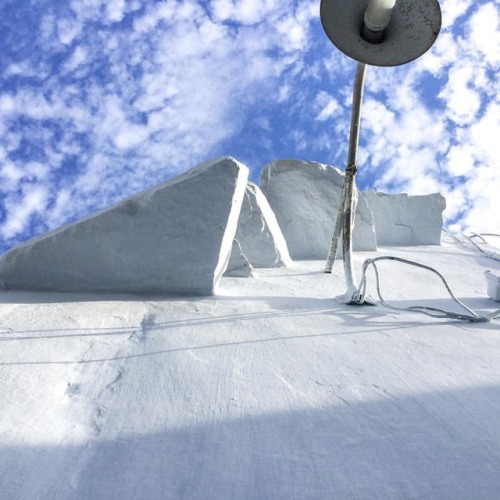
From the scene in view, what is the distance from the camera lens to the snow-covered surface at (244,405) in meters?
0.60

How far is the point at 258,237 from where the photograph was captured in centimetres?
296

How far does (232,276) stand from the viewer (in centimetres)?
237

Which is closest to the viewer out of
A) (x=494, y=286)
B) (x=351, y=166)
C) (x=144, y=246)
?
(x=144, y=246)

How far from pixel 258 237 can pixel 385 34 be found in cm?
157

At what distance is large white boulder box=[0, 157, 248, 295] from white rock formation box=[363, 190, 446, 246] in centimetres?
333

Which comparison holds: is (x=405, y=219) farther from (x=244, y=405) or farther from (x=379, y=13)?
(x=244, y=405)

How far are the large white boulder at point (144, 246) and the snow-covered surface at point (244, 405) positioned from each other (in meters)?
0.27

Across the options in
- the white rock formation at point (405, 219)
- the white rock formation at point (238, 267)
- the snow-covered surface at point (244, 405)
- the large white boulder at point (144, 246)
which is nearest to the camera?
the snow-covered surface at point (244, 405)

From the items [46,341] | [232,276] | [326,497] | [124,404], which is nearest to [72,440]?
[124,404]

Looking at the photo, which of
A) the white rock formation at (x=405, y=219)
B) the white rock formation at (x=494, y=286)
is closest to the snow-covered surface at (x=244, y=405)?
the white rock formation at (x=494, y=286)

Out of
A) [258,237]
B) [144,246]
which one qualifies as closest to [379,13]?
[144,246]

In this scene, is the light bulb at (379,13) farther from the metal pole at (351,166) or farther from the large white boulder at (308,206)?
the large white boulder at (308,206)

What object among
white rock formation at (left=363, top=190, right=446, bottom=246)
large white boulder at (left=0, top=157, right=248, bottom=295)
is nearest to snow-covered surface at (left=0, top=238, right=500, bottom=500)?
large white boulder at (left=0, top=157, right=248, bottom=295)

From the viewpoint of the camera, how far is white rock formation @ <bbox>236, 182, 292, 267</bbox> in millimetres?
2918
